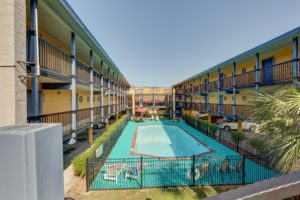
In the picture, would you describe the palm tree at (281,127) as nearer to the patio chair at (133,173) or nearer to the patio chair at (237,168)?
the patio chair at (237,168)

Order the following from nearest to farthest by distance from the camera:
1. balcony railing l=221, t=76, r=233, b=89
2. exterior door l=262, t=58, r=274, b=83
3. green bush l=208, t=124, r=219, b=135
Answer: exterior door l=262, t=58, r=274, b=83
balcony railing l=221, t=76, r=233, b=89
green bush l=208, t=124, r=219, b=135

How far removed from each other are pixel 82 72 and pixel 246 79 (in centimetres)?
1493

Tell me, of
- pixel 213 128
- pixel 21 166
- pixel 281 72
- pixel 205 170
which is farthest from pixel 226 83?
pixel 21 166

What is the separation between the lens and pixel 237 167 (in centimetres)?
1031

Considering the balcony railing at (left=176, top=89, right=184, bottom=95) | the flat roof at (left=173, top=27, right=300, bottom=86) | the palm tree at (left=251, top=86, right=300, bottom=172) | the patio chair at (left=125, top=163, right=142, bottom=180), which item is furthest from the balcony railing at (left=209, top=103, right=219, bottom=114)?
the balcony railing at (left=176, top=89, right=184, bottom=95)

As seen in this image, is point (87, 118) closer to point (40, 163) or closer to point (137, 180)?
point (137, 180)

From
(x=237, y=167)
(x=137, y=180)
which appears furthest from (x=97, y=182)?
(x=237, y=167)

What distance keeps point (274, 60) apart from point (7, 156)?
18.3m

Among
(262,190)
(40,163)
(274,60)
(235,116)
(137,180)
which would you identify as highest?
(274,60)

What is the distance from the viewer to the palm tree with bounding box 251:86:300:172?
13.9 ft

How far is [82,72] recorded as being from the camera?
12.4 meters

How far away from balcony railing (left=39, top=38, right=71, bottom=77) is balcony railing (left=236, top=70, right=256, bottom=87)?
1494 centimetres

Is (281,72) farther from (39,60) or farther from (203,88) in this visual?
(39,60)

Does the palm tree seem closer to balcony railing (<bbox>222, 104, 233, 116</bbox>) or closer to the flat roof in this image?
the flat roof
